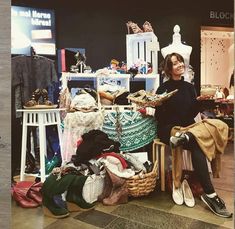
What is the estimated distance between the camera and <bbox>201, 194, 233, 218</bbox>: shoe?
256 cm

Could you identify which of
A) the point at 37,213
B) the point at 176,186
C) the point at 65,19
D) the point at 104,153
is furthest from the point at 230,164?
the point at 65,19

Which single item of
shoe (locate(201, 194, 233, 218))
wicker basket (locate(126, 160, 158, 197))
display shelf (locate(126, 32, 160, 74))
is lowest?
shoe (locate(201, 194, 233, 218))

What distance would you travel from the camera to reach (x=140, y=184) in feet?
9.62

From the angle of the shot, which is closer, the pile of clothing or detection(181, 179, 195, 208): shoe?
the pile of clothing

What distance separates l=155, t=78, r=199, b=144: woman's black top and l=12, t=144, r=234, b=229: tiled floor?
641 millimetres

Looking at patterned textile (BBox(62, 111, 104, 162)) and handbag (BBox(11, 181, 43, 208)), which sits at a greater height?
patterned textile (BBox(62, 111, 104, 162))

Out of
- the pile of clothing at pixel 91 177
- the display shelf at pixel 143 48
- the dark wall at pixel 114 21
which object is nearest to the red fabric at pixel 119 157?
the pile of clothing at pixel 91 177

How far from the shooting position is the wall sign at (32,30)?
460 centimetres

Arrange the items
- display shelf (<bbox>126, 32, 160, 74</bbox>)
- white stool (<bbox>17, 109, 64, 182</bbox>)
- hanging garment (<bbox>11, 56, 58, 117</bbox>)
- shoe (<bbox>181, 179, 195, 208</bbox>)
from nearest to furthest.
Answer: shoe (<bbox>181, 179, 195, 208</bbox>)
white stool (<bbox>17, 109, 64, 182</bbox>)
hanging garment (<bbox>11, 56, 58, 117</bbox>)
display shelf (<bbox>126, 32, 160, 74</bbox>)

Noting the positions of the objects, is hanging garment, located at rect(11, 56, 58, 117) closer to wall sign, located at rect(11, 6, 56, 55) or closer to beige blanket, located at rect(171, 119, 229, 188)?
wall sign, located at rect(11, 6, 56, 55)

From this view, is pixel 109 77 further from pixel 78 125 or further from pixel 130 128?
pixel 78 125

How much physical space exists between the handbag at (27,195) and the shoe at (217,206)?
1441 millimetres

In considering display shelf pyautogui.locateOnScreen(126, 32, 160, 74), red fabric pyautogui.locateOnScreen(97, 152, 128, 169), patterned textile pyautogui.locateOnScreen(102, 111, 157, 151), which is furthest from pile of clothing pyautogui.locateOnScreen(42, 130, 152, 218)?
display shelf pyautogui.locateOnScreen(126, 32, 160, 74)

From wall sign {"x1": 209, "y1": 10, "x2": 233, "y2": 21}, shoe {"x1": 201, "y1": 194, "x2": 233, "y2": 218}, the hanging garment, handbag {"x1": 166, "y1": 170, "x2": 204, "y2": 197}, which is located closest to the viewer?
shoe {"x1": 201, "y1": 194, "x2": 233, "y2": 218}
